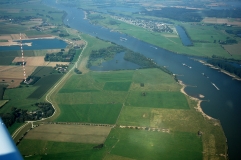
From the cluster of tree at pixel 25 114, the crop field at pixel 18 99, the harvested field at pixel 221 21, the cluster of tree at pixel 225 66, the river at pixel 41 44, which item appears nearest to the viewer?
the cluster of tree at pixel 25 114

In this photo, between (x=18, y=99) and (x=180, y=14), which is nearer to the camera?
(x=18, y=99)

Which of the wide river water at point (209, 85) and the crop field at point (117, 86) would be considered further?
the crop field at point (117, 86)

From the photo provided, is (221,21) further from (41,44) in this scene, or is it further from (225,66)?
(41,44)

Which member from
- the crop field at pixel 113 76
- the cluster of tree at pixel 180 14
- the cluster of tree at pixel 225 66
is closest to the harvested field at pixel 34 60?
the crop field at pixel 113 76

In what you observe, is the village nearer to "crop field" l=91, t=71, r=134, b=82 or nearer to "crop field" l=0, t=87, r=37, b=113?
"crop field" l=91, t=71, r=134, b=82

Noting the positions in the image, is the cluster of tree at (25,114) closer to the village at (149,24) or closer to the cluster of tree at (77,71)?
the cluster of tree at (77,71)

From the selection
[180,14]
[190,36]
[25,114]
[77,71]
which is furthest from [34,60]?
[180,14]
